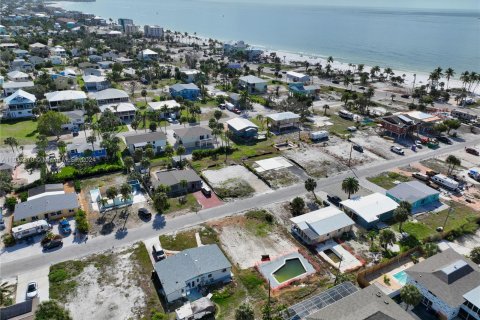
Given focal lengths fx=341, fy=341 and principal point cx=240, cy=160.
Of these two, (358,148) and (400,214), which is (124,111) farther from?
(400,214)

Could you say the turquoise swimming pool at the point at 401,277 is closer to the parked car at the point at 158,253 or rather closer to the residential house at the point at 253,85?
the parked car at the point at 158,253

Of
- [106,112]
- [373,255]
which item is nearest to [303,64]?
[106,112]

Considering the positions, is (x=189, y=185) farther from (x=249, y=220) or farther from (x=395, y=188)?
(x=395, y=188)

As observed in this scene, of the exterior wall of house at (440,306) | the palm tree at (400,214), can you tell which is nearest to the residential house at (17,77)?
the palm tree at (400,214)

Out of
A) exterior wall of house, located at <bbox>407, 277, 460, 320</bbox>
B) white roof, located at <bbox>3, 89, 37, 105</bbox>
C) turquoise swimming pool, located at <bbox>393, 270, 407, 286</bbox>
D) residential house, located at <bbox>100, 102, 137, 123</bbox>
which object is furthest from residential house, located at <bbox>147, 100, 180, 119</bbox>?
exterior wall of house, located at <bbox>407, 277, 460, 320</bbox>

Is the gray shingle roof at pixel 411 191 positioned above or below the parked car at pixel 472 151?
above

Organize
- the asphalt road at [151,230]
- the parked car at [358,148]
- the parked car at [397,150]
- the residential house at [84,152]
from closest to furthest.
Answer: the asphalt road at [151,230]
the residential house at [84,152]
the parked car at [397,150]
the parked car at [358,148]

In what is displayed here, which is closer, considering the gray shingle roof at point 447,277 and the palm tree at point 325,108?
the gray shingle roof at point 447,277
